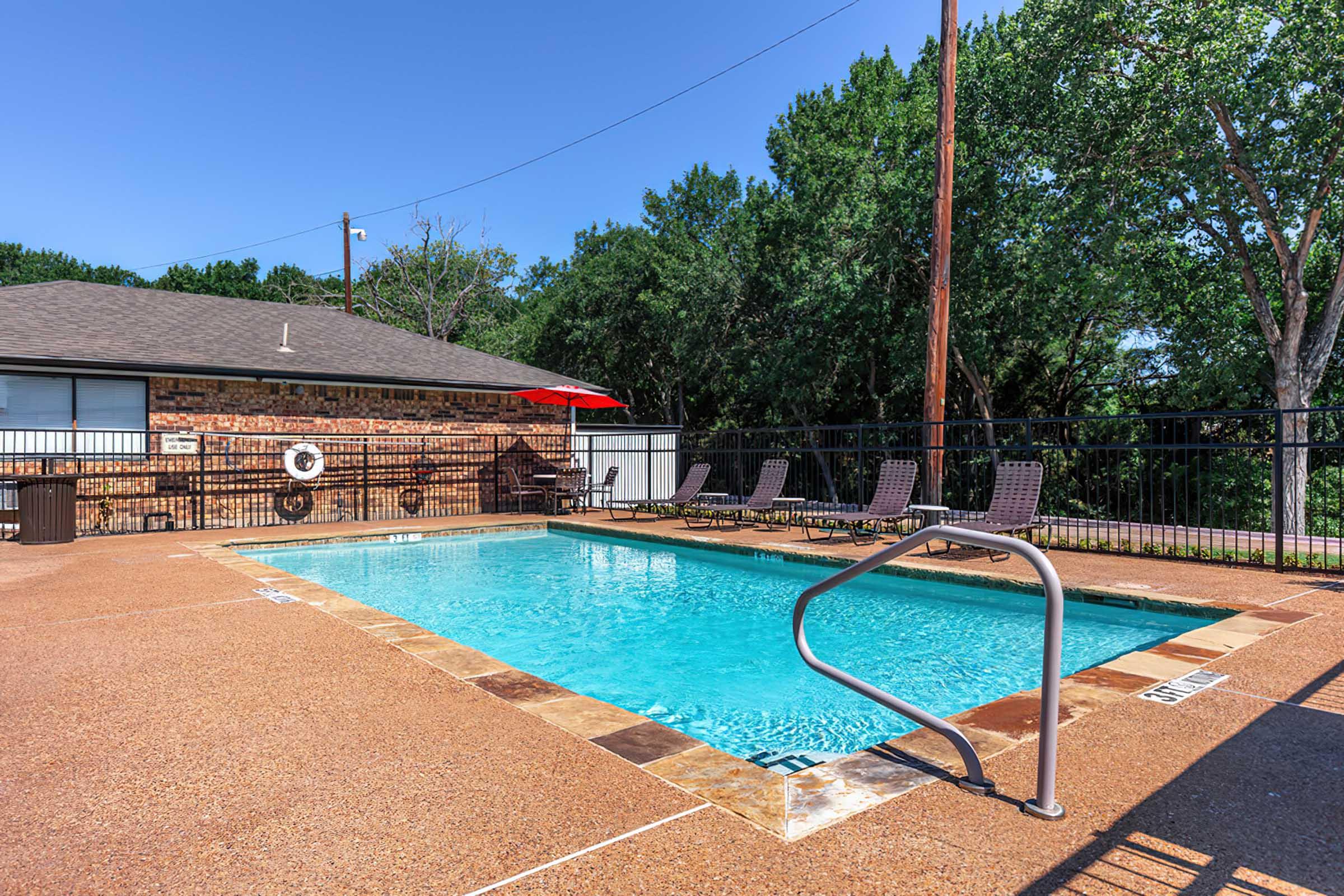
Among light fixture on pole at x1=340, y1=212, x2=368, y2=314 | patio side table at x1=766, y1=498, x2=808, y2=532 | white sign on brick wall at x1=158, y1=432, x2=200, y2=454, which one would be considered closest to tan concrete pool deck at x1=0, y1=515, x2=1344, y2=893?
patio side table at x1=766, y1=498, x2=808, y2=532

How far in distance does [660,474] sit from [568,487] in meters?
2.70

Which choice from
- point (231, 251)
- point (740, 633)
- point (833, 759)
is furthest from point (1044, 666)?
point (231, 251)

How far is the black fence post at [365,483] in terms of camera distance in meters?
13.7

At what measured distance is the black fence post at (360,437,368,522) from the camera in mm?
13680

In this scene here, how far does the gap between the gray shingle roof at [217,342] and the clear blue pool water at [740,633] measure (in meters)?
5.05

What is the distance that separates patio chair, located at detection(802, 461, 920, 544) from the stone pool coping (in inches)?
136

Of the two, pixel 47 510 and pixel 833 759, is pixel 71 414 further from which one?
pixel 833 759

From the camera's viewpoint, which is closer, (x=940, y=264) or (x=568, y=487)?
(x=940, y=264)

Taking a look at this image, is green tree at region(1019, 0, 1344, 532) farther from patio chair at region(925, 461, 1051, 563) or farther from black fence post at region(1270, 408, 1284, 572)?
patio chair at region(925, 461, 1051, 563)

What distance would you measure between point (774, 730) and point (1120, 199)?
1517cm

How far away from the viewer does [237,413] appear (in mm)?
13406

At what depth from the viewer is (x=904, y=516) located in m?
9.44

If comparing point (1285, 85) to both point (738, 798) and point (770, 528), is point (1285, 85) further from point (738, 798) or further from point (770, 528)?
point (738, 798)

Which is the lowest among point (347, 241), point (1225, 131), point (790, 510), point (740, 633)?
point (740, 633)
